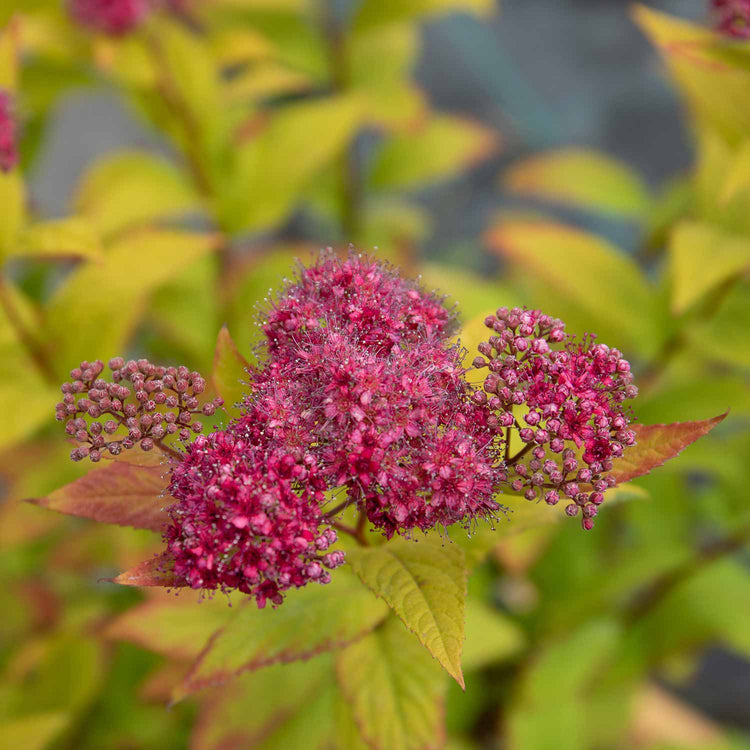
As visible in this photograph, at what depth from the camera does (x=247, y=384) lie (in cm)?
90

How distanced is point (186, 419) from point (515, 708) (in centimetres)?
127

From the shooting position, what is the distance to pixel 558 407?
84 cm

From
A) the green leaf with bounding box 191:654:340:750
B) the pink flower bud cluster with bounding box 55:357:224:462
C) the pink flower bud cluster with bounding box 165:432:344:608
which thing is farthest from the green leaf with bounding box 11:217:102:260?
the green leaf with bounding box 191:654:340:750

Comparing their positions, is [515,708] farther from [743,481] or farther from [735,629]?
[743,481]

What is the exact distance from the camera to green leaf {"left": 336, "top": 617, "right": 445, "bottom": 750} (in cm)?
107

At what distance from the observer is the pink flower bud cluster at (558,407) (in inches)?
32.5

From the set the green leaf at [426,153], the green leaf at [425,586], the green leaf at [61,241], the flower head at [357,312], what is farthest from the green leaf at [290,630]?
the green leaf at [426,153]

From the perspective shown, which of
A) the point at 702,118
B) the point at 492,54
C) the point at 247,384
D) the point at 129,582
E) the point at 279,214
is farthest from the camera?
the point at 492,54

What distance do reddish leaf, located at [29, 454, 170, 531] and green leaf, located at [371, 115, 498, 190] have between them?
162cm

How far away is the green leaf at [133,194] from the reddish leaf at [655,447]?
1.24 m

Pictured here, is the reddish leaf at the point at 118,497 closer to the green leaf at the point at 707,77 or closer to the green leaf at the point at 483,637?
the green leaf at the point at 483,637

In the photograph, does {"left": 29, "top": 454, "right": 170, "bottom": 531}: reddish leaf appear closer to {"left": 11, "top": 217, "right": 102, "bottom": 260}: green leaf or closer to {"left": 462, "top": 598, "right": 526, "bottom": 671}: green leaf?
{"left": 11, "top": 217, "right": 102, "bottom": 260}: green leaf

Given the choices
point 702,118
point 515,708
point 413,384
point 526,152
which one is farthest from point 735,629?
→ point 526,152

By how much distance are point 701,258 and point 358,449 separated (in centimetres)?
89
